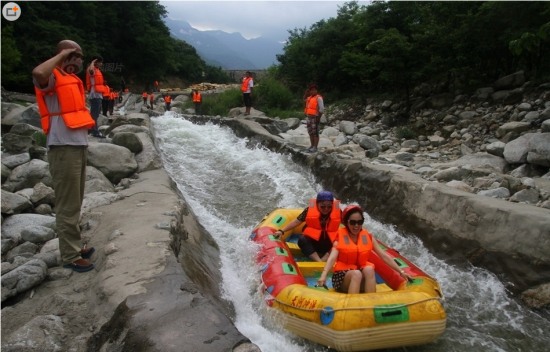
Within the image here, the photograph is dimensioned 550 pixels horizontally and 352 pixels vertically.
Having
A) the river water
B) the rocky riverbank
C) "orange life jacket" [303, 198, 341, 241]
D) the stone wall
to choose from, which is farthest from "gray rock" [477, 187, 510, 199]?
the rocky riverbank

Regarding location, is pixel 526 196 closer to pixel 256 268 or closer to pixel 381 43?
pixel 256 268

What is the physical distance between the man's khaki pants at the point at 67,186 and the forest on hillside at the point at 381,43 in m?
9.15

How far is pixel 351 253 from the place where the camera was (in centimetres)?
455

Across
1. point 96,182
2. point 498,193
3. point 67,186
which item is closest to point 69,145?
point 67,186

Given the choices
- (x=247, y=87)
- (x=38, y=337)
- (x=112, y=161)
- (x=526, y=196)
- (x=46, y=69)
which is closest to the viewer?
(x=38, y=337)

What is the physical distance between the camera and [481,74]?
47.1ft

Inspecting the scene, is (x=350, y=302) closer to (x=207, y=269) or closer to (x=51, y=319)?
(x=207, y=269)

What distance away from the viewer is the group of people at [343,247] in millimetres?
4273

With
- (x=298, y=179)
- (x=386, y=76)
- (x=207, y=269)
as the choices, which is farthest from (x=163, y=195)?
(x=386, y=76)

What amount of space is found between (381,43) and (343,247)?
1162 centimetres

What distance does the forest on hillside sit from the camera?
39.4 ft

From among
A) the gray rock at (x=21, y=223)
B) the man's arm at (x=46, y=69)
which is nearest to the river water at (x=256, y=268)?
the gray rock at (x=21, y=223)

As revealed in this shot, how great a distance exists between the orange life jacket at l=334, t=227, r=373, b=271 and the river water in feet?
2.96

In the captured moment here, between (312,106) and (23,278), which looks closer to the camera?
(23,278)
